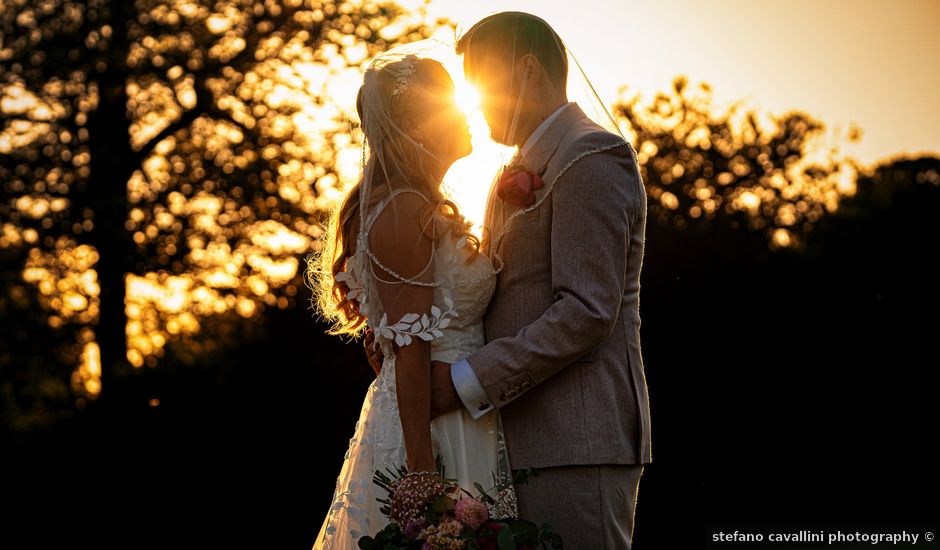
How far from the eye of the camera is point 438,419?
115 inches

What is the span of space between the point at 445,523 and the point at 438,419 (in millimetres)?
415

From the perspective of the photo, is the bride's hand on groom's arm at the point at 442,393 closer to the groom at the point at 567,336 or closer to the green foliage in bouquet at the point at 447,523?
the groom at the point at 567,336

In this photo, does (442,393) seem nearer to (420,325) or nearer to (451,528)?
(420,325)

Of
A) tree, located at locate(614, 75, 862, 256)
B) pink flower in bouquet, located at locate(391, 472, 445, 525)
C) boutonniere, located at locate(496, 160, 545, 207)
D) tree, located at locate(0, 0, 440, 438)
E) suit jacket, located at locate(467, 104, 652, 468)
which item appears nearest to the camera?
pink flower in bouquet, located at locate(391, 472, 445, 525)

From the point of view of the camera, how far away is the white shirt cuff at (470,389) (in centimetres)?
285

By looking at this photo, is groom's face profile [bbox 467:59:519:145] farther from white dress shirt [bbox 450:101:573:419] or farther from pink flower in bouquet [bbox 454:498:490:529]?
pink flower in bouquet [bbox 454:498:490:529]

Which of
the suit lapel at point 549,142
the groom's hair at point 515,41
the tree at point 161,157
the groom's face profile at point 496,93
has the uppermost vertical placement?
the tree at point 161,157

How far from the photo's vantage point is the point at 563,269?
2793 mm

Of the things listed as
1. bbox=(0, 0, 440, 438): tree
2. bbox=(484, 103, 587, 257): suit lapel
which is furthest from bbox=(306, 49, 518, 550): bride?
bbox=(0, 0, 440, 438): tree

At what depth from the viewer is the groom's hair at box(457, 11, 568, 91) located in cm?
304

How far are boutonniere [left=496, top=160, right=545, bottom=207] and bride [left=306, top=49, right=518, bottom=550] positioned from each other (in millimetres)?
171

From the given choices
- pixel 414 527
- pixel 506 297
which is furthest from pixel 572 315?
pixel 414 527

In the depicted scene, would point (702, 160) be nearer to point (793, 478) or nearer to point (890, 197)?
point (890, 197)

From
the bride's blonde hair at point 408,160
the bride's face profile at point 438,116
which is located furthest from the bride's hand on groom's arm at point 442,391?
the bride's face profile at point 438,116
